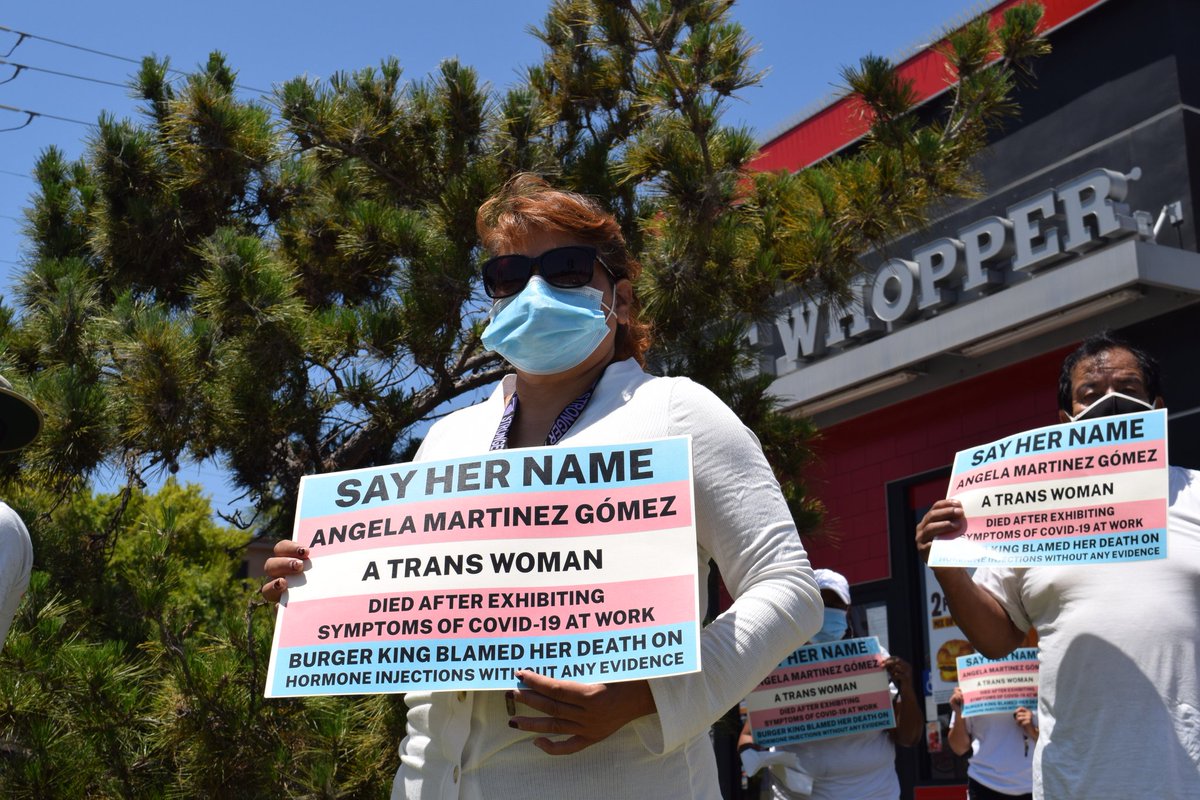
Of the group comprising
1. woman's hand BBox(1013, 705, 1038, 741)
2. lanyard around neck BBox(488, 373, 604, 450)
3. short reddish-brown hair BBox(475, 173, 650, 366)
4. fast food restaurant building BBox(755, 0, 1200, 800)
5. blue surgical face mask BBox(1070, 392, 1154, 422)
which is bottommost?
woman's hand BBox(1013, 705, 1038, 741)

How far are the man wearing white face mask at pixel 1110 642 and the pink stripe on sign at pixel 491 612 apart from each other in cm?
139

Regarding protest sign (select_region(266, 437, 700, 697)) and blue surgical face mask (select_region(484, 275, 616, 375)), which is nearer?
protest sign (select_region(266, 437, 700, 697))

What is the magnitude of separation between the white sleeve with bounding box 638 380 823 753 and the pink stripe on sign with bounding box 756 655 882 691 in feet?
12.6

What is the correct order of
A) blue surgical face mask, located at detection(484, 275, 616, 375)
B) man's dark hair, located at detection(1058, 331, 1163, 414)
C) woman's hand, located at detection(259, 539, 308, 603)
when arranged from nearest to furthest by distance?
woman's hand, located at detection(259, 539, 308, 603) → blue surgical face mask, located at detection(484, 275, 616, 375) → man's dark hair, located at detection(1058, 331, 1163, 414)

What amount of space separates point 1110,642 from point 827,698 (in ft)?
9.80

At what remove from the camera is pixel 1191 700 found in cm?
275

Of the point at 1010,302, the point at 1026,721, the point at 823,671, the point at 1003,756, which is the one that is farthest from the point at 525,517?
the point at 1010,302

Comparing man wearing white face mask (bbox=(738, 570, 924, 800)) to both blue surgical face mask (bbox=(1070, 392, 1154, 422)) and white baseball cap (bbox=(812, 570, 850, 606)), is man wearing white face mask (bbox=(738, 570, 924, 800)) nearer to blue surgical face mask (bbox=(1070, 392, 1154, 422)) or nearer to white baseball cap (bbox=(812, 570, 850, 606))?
white baseball cap (bbox=(812, 570, 850, 606))

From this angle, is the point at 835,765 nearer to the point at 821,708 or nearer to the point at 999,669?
the point at 821,708

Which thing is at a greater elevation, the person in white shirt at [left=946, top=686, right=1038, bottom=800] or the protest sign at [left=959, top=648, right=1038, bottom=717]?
the protest sign at [left=959, top=648, right=1038, bottom=717]

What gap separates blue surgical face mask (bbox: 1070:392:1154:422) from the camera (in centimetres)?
315

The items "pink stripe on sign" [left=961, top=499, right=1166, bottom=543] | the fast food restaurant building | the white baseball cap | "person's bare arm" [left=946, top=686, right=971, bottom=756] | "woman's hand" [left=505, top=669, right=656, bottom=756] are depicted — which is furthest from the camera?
the fast food restaurant building

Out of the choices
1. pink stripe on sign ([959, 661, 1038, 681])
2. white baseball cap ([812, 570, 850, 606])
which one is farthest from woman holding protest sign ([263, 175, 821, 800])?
white baseball cap ([812, 570, 850, 606])

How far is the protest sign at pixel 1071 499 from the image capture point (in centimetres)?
288
